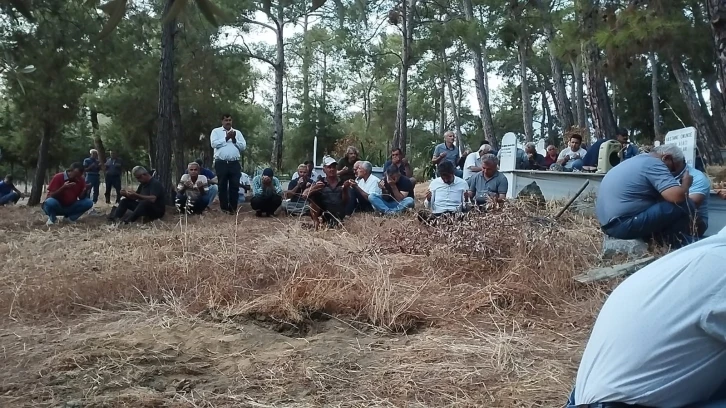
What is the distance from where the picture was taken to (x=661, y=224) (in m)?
5.05

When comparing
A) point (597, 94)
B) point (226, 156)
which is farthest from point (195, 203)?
point (597, 94)

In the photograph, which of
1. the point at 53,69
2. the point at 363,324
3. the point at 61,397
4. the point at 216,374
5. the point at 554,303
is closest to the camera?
the point at 61,397

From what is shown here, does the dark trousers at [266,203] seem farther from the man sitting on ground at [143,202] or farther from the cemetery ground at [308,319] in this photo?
the cemetery ground at [308,319]

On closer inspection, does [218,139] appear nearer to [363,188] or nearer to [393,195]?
[363,188]

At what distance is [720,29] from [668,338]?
6.14 meters

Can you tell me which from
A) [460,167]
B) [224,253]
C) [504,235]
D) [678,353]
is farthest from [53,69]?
[678,353]

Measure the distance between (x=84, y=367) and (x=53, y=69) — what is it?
10256 mm

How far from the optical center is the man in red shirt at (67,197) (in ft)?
30.3

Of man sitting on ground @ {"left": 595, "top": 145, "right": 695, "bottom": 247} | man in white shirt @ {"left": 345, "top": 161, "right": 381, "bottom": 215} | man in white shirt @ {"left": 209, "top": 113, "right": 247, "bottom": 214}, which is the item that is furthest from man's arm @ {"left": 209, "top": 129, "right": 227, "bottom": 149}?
man sitting on ground @ {"left": 595, "top": 145, "right": 695, "bottom": 247}

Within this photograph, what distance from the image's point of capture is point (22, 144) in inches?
927

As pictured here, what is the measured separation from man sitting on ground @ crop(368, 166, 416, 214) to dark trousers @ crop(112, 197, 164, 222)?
111 inches

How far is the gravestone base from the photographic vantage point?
198 inches

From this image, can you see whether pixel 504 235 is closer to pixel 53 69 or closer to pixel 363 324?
pixel 363 324

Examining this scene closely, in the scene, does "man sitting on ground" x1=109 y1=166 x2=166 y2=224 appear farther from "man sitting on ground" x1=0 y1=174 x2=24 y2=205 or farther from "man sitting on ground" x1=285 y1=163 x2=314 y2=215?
"man sitting on ground" x1=0 y1=174 x2=24 y2=205
